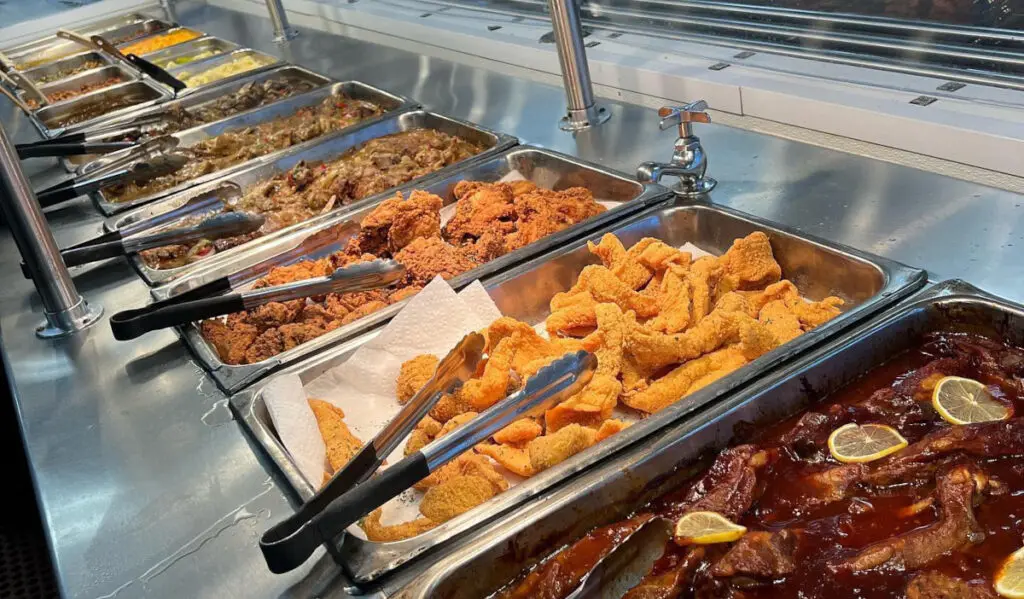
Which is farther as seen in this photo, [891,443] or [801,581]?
[891,443]

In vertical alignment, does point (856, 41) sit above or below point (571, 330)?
above

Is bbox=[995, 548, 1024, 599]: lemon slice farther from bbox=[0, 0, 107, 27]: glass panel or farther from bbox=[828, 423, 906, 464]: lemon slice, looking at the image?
bbox=[0, 0, 107, 27]: glass panel

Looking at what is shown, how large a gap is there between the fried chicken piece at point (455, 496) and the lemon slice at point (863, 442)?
1.87 ft

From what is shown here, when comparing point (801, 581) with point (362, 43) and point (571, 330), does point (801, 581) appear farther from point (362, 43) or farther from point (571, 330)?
point (362, 43)

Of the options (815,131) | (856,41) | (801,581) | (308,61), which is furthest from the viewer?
(308,61)

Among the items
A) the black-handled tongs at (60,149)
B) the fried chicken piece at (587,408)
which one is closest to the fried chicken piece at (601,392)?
the fried chicken piece at (587,408)

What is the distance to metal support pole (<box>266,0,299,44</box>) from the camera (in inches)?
195

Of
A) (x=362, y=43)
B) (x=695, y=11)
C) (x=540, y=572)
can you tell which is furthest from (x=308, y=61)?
(x=540, y=572)

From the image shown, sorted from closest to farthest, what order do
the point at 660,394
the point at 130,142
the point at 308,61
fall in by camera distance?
1. the point at 660,394
2. the point at 130,142
3. the point at 308,61

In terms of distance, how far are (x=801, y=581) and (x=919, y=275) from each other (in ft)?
2.58

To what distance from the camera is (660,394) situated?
1.74 meters

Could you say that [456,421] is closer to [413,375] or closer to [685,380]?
[413,375]

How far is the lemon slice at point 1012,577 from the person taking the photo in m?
1.17

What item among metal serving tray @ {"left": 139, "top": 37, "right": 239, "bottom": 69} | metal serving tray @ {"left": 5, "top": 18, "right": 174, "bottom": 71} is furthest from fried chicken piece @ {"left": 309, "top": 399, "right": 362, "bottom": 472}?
metal serving tray @ {"left": 5, "top": 18, "right": 174, "bottom": 71}
